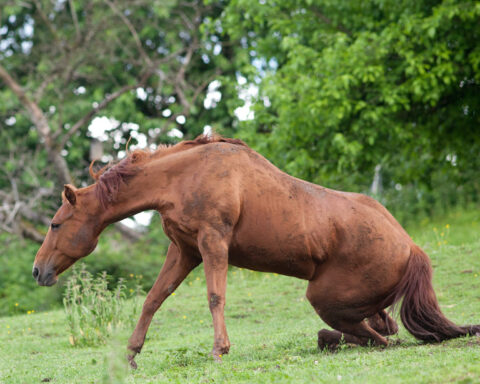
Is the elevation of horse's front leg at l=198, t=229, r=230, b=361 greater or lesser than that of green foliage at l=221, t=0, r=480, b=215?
lesser

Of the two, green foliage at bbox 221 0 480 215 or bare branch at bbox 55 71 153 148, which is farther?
bare branch at bbox 55 71 153 148

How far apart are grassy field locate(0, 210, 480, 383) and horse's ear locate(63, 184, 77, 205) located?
4.64 ft

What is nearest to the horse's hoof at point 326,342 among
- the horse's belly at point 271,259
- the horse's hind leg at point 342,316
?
the horse's hind leg at point 342,316

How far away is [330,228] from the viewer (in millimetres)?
5734

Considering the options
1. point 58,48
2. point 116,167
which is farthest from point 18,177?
point 116,167

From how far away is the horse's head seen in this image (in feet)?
18.8

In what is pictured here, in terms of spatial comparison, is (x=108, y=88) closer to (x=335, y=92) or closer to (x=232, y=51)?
(x=232, y=51)

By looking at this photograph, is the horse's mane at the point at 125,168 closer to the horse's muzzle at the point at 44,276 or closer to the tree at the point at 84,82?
the horse's muzzle at the point at 44,276

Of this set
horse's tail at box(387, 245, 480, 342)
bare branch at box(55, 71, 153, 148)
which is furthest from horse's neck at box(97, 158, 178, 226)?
bare branch at box(55, 71, 153, 148)

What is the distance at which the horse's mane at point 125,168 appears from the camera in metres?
5.69

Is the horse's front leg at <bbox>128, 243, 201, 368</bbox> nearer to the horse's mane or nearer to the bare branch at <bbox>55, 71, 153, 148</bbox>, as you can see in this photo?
the horse's mane

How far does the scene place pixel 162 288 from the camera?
19.0ft

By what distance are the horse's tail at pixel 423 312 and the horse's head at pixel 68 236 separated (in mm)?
2682

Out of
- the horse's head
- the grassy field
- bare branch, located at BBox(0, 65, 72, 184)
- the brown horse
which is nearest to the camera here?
the grassy field
